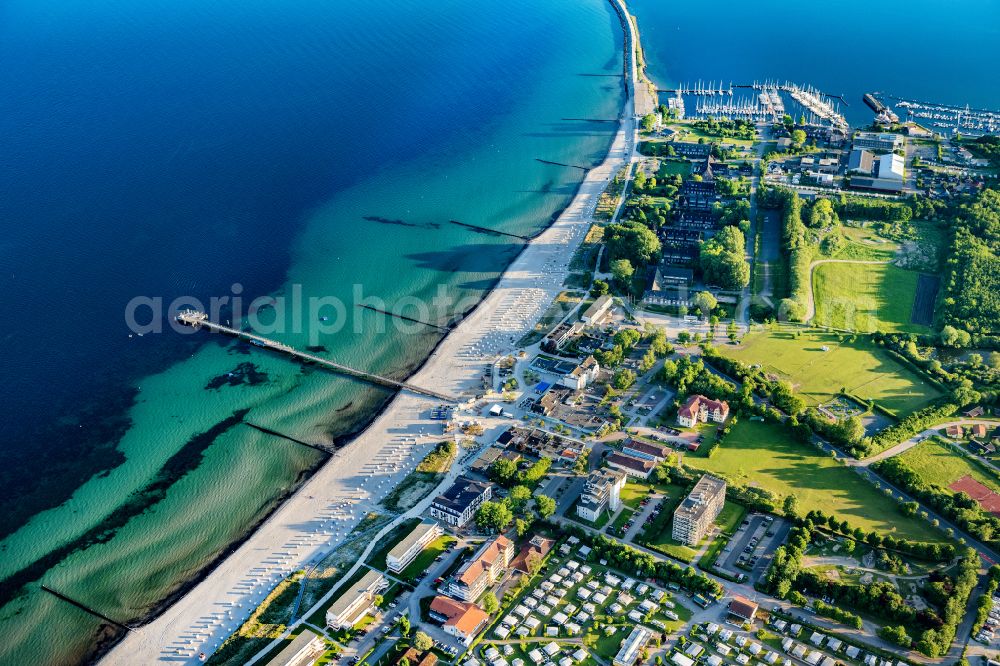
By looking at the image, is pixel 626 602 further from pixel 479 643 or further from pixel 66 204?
pixel 66 204

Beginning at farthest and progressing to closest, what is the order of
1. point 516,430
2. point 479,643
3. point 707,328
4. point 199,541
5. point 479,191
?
point 479,191 → point 707,328 → point 516,430 → point 199,541 → point 479,643

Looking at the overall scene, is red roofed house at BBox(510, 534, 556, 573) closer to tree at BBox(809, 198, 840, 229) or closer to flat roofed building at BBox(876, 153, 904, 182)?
tree at BBox(809, 198, 840, 229)

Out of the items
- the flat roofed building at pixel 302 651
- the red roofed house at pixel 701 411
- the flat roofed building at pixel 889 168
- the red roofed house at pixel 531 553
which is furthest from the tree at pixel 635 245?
the flat roofed building at pixel 302 651

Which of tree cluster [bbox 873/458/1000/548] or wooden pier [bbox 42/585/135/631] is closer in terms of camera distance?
wooden pier [bbox 42/585/135/631]

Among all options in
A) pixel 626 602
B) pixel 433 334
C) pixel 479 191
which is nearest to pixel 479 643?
pixel 626 602

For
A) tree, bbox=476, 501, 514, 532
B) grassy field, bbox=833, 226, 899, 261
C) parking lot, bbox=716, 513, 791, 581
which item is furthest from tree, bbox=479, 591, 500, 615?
grassy field, bbox=833, 226, 899, 261

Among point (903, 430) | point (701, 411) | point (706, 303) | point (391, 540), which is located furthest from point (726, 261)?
point (391, 540)

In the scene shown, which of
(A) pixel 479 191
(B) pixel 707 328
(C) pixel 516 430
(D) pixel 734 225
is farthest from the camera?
(A) pixel 479 191
